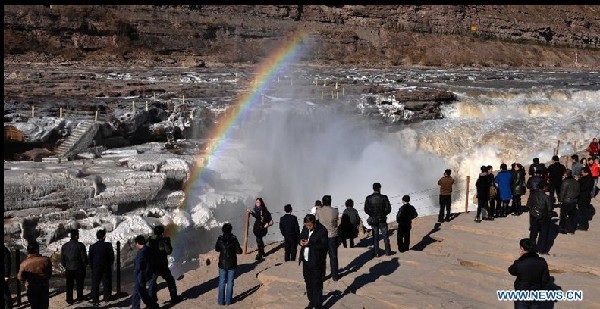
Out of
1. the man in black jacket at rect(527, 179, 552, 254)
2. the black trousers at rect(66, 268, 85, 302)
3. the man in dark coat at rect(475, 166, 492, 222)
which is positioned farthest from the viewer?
the man in dark coat at rect(475, 166, 492, 222)

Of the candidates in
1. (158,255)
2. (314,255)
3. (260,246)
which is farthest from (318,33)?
(314,255)

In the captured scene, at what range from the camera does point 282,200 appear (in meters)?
23.0

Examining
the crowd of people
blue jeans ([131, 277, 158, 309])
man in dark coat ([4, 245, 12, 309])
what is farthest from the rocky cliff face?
blue jeans ([131, 277, 158, 309])

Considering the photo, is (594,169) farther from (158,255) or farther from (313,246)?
(158,255)

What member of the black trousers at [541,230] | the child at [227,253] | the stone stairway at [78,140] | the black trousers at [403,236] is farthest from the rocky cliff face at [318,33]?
the black trousers at [541,230]

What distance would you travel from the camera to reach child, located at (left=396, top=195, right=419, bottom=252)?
11.4 meters

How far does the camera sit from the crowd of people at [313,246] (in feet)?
28.2

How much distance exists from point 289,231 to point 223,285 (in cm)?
208

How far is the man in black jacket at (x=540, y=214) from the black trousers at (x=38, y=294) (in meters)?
7.70

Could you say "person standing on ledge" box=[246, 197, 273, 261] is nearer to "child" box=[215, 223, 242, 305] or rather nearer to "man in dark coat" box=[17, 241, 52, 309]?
"child" box=[215, 223, 242, 305]

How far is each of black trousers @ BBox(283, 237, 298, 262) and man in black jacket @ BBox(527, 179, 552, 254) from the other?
4.05m

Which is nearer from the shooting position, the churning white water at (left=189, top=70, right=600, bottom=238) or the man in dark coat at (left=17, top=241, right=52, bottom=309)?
the man in dark coat at (left=17, top=241, right=52, bottom=309)

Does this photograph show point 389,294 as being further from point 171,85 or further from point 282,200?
point 171,85

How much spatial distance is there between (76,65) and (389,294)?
55736 millimetres
